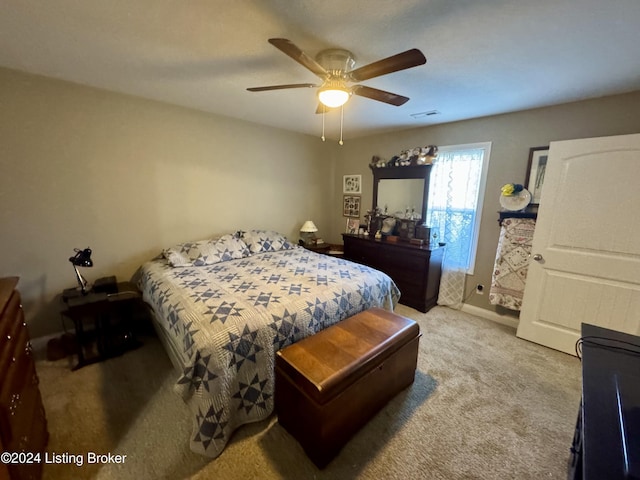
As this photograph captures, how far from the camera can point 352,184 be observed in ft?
14.1

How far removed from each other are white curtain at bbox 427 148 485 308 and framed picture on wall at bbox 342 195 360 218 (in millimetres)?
1186

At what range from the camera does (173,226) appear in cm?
298

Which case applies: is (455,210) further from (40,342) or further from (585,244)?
(40,342)

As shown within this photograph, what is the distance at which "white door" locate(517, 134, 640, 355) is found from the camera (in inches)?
81.7

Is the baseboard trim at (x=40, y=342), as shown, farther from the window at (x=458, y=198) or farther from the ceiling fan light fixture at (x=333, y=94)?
the window at (x=458, y=198)

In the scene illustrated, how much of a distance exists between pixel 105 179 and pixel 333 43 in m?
2.43

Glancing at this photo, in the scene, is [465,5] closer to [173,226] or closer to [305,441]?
[305,441]

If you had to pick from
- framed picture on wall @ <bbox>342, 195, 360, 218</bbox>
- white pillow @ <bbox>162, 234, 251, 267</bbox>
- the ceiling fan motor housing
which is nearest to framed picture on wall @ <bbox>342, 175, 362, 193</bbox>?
framed picture on wall @ <bbox>342, 195, 360, 218</bbox>

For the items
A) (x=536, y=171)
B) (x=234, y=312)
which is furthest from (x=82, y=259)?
(x=536, y=171)

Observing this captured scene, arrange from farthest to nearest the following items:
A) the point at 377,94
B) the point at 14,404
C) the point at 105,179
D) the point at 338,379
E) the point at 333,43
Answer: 1. the point at 105,179
2. the point at 377,94
3. the point at 333,43
4. the point at 338,379
5. the point at 14,404

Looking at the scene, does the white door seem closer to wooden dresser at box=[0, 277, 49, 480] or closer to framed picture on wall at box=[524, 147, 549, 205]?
framed picture on wall at box=[524, 147, 549, 205]

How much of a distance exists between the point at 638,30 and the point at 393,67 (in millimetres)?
1273

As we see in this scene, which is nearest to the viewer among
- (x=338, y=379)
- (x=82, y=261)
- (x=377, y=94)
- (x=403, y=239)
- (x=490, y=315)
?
(x=338, y=379)

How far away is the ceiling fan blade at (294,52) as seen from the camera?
1.18 meters
